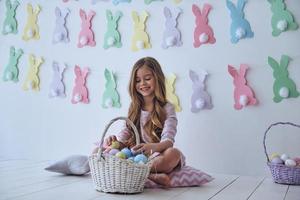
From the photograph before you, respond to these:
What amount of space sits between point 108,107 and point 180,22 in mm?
588

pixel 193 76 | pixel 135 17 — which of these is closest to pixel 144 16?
pixel 135 17

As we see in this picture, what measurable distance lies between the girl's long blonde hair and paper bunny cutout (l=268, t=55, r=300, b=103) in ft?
1.69

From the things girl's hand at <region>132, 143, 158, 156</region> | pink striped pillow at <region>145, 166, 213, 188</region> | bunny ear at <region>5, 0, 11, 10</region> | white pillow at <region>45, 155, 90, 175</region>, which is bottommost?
pink striped pillow at <region>145, 166, 213, 188</region>

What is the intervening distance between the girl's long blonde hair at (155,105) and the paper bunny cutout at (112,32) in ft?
1.40

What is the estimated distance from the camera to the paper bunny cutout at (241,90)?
5.82ft

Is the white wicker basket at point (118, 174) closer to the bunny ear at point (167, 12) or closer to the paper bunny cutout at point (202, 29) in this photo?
the paper bunny cutout at point (202, 29)

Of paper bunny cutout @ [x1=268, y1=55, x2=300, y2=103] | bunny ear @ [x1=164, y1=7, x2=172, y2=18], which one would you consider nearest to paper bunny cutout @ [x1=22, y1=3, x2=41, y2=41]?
bunny ear @ [x1=164, y1=7, x2=172, y2=18]

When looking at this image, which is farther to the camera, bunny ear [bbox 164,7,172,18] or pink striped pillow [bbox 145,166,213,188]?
bunny ear [bbox 164,7,172,18]

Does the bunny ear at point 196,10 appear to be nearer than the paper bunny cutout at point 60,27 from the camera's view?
Yes

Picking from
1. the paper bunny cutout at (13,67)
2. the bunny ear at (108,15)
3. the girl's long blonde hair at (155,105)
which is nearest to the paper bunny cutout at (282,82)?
the girl's long blonde hair at (155,105)

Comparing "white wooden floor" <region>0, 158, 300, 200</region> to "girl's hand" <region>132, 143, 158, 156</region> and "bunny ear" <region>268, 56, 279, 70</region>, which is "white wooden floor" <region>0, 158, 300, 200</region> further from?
"bunny ear" <region>268, 56, 279, 70</region>

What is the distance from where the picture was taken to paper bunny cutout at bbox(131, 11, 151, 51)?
79.3 inches

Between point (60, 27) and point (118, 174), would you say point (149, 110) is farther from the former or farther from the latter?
point (60, 27)

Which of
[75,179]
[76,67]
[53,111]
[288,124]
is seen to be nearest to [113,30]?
[76,67]
